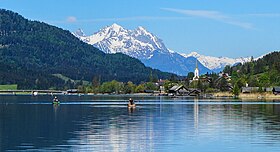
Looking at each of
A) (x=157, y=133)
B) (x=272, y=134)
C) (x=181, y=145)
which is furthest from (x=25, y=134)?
(x=272, y=134)

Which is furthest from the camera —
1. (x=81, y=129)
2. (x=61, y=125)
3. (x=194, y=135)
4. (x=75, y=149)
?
(x=61, y=125)

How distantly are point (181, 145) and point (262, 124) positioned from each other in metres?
22.8

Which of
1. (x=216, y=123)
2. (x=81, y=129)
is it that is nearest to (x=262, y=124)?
(x=216, y=123)

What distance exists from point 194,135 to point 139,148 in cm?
1052

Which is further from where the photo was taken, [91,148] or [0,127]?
[0,127]

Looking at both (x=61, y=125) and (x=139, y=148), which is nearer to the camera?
(x=139, y=148)

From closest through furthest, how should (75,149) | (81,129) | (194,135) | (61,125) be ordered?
(75,149)
(194,135)
(81,129)
(61,125)

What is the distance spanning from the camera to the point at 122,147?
46875 mm

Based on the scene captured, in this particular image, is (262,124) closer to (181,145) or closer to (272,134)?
(272,134)

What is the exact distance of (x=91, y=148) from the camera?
4619cm

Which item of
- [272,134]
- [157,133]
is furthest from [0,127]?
[272,134]

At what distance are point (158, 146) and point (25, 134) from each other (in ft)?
46.7

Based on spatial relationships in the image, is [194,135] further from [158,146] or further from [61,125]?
[61,125]

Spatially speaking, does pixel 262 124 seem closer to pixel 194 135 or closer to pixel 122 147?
pixel 194 135
